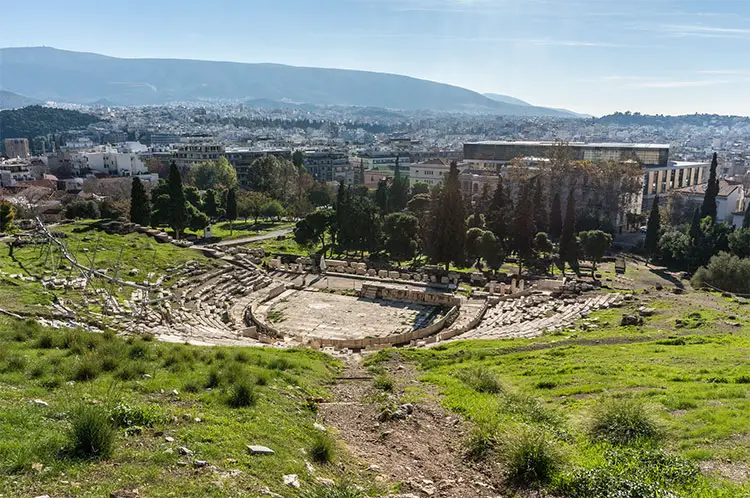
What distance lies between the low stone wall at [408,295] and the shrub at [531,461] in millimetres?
21716

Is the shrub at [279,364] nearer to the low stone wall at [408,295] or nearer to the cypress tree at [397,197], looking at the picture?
the low stone wall at [408,295]

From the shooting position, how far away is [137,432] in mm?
9570

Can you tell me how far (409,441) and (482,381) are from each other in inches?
161

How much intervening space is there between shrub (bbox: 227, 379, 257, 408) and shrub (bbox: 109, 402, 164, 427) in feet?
5.41

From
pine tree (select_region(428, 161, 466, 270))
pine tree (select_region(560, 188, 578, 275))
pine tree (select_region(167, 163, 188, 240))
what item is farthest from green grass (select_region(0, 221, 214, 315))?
pine tree (select_region(560, 188, 578, 275))

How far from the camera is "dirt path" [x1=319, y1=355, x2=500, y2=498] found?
31.6 feet

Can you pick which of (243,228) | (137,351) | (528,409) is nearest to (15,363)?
(137,351)

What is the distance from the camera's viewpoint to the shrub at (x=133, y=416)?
9.74m

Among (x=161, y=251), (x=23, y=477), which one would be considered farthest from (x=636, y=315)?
(x=161, y=251)

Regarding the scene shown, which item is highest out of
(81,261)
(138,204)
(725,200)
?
(138,204)

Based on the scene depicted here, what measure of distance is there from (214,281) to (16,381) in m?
22.2

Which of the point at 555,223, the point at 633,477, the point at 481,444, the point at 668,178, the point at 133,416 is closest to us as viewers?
the point at 633,477

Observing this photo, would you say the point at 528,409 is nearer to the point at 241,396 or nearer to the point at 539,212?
the point at 241,396

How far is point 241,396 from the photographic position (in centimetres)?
1184
